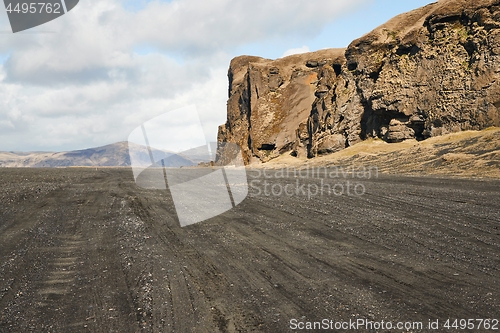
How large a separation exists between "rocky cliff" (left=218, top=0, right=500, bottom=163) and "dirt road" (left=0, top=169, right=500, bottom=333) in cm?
2520

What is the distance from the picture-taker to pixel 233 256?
794 cm

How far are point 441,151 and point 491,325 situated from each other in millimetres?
26178

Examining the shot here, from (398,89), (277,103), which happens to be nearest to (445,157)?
(398,89)

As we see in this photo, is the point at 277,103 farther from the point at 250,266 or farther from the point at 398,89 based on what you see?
the point at 250,266

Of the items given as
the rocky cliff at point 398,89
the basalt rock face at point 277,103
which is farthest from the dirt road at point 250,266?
the basalt rock face at point 277,103

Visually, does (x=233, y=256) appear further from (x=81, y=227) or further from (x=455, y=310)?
(x=81, y=227)

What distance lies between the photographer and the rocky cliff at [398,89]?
33719 millimetres

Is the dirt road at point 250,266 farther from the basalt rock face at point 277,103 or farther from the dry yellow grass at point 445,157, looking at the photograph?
the basalt rock face at point 277,103

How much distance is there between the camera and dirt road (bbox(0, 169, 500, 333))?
5250 mm

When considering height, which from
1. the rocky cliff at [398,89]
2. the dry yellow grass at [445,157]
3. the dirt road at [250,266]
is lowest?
the dry yellow grass at [445,157]

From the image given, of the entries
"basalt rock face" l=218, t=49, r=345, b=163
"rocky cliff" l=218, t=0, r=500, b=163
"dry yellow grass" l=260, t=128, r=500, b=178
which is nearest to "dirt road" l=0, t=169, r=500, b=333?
"dry yellow grass" l=260, t=128, r=500, b=178

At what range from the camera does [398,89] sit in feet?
136

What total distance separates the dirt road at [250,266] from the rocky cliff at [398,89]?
82.7ft

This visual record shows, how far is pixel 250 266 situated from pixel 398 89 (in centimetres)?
3925
